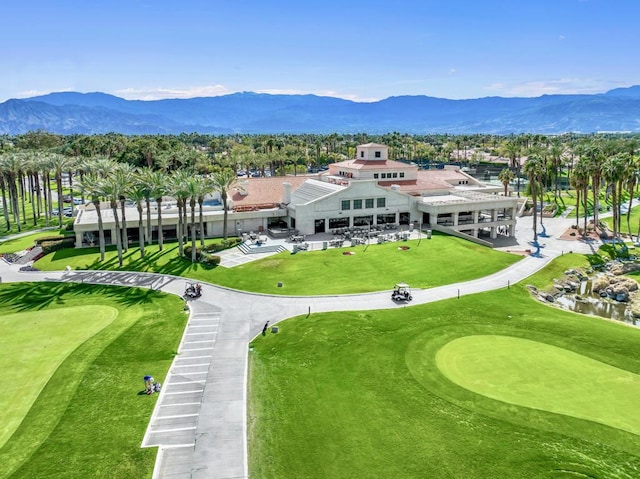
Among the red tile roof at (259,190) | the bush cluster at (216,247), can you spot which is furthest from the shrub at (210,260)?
the red tile roof at (259,190)

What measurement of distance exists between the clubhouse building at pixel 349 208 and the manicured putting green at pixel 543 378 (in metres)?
42.3

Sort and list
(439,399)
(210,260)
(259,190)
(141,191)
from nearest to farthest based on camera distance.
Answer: (439,399) → (210,260) → (141,191) → (259,190)

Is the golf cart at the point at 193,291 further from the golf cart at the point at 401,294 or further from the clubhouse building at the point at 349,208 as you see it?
the clubhouse building at the point at 349,208

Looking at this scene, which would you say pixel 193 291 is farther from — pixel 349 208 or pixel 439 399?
pixel 349 208

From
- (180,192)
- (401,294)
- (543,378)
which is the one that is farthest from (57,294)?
(543,378)

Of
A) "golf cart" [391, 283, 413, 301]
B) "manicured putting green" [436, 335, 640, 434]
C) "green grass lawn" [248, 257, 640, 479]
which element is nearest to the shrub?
"green grass lawn" [248, 257, 640, 479]

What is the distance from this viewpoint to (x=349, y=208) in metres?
83.6

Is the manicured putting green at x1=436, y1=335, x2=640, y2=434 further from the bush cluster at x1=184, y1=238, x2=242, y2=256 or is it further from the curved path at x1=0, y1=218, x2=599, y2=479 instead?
the bush cluster at x1=184, y1=238, x2=242, y2=256

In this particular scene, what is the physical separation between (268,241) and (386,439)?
51.0 m

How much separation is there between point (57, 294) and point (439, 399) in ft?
146

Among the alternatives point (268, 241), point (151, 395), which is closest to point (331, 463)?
point (151, 395)

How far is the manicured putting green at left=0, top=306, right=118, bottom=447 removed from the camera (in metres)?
31.3

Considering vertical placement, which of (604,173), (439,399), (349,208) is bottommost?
(439,399)

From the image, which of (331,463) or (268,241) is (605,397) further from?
(268,241)
